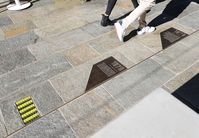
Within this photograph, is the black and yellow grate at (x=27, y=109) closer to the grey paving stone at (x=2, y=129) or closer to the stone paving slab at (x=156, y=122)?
the grey paving stone at (x=2, y=129)

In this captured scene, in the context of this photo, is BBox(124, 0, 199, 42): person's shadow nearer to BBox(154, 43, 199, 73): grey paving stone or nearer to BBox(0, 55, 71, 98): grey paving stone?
BBox(154, 43, 199, 73): grey paving stone

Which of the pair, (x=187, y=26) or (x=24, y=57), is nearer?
(x=24, y=57)

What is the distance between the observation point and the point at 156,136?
1597 millimetres

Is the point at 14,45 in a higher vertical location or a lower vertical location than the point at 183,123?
lower

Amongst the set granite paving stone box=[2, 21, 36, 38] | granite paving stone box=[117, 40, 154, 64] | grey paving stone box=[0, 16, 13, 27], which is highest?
grey paving stone box=[0, 16, 13, 27]

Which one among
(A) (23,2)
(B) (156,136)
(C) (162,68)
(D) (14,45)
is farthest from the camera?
(A) (23,2)

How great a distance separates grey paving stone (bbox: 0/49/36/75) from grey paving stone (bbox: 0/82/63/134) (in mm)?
730

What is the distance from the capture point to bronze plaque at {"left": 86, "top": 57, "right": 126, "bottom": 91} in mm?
3443

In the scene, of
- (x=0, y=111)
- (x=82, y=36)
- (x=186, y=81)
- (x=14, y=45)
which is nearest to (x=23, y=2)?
(x=14, y=45)

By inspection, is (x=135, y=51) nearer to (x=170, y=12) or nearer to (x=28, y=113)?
(x=170, y=12)

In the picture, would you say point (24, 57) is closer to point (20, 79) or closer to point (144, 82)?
point (20, 79)

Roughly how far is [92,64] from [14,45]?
6.01ft

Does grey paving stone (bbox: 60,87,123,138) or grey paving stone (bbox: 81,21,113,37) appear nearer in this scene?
grey paving stone (bbox: 60,87,123,138)

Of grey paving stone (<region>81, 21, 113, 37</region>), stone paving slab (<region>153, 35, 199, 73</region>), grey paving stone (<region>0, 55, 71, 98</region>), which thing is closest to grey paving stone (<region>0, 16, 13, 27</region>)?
grey paving stone (<region>81, 21, 113, 37</region>)
